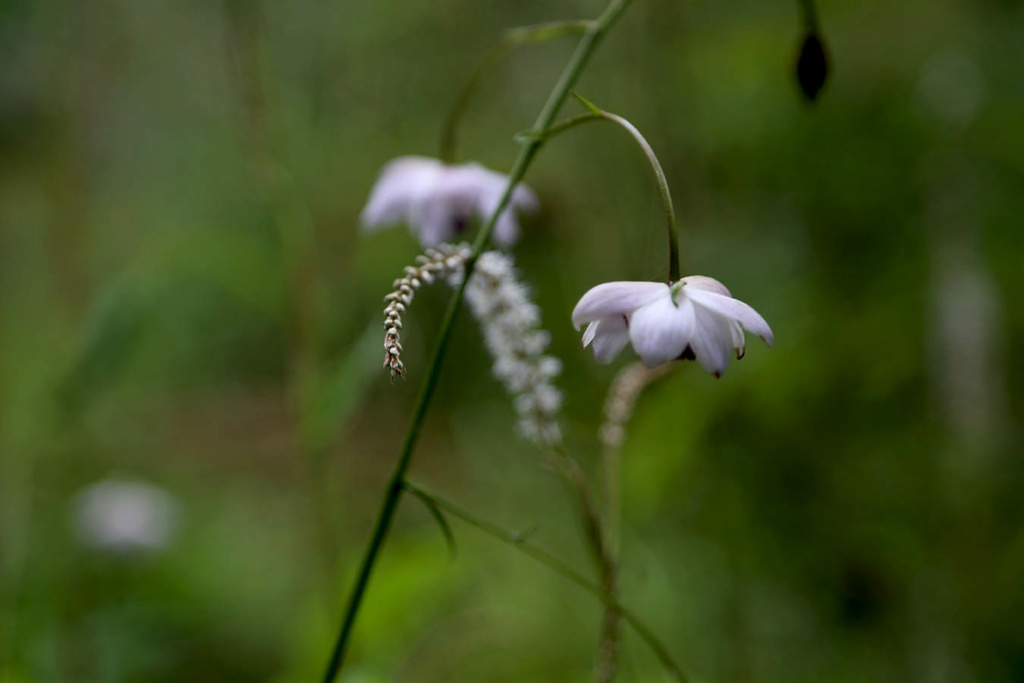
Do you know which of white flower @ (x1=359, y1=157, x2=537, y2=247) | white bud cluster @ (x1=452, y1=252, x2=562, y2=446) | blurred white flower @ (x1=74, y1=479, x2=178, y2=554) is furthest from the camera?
blurred white flower @ (x1=74, y1=479, x2=178, y2=554)

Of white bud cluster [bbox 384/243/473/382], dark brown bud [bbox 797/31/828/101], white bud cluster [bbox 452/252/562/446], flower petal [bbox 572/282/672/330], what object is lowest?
white bud cluster [bbox 452/252/562/446]

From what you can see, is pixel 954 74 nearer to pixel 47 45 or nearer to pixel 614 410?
pixel 614 410

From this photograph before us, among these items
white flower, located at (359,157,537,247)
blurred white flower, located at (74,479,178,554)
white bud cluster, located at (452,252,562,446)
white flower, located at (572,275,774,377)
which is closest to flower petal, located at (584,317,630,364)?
white flower, located at (572,275,774,377)

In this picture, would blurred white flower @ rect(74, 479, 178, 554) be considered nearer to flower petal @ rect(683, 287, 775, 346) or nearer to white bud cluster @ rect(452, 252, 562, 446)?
white bud cluster @ rect(452, 252, 562, 446)

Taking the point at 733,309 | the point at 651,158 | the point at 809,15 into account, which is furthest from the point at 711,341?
the point at 809,15

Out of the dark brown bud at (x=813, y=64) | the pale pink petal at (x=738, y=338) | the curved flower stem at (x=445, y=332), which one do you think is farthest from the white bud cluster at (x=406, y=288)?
the dark brown bud at (x=813, y=64)

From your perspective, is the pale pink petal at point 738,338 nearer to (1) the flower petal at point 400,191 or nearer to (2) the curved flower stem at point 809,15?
(2) the curved flower stem at point 809,15
